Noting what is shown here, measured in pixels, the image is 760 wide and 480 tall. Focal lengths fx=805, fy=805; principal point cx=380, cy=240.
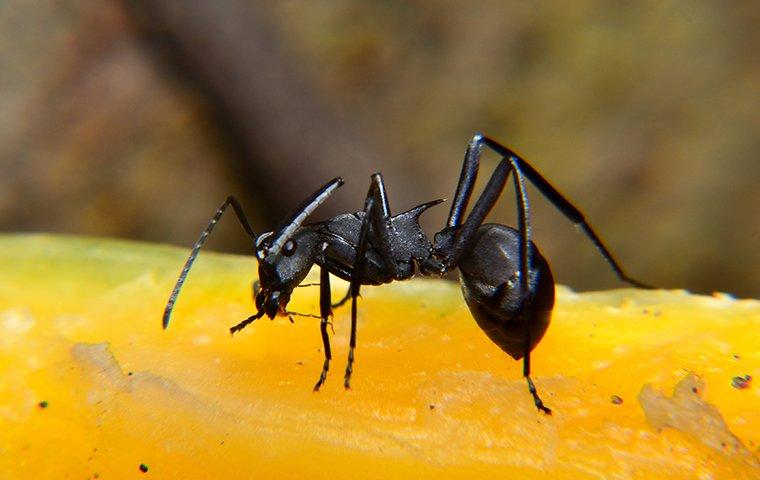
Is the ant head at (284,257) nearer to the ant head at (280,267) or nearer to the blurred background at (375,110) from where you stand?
the ant head at (280,267)

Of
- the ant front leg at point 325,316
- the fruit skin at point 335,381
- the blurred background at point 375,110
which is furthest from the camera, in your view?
the blurred background at point 375,110

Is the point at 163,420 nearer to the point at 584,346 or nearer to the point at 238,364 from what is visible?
the point at 238,364

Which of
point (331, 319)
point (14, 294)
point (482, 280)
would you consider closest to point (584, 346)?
point (482, 280)

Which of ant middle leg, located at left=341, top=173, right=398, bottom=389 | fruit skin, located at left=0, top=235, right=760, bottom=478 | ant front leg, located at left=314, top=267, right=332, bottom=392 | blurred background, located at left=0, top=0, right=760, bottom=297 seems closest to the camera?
fruit skin, located at left=0, top=235, right=760, bottom=478

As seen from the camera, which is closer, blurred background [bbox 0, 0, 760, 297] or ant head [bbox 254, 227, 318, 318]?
ant head [bbox 254, 227, 318, 318]

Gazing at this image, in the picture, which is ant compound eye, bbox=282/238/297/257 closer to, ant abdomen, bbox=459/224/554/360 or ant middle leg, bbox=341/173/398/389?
ant middle leg, bbox=341/173/398/389

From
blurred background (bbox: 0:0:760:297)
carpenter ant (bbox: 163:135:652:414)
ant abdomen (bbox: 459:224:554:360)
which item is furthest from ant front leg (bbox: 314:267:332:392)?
blurred background (bbox: 0:0:760:297)

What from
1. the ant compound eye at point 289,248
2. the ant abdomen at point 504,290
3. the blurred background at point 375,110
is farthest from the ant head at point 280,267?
the blurred background at point 375,110
